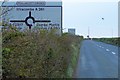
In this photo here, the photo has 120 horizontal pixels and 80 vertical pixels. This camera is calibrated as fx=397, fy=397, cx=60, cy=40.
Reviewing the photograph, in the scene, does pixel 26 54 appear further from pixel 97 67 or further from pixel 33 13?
pixel 97 67

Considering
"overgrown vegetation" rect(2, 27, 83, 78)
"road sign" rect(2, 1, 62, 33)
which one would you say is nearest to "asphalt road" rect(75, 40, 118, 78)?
"overgrown vegetation" rect(2, 27, 83, 78)

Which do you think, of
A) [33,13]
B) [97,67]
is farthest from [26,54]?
[97,67]

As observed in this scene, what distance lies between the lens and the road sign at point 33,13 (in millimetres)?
8359

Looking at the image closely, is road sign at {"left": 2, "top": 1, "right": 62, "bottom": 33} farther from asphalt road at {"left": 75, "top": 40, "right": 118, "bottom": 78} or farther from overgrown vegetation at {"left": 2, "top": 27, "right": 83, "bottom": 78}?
asphalt road at {"left": 75, "top": 40, "right": 118, "bottom": 78}

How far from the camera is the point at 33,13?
8797mm

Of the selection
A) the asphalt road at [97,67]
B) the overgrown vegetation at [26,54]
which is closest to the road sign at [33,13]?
the overgrown vegetation at [26,54]

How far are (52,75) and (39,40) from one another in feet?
5.72

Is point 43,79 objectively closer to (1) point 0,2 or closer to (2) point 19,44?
(2) point 19,44

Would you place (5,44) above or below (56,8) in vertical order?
below

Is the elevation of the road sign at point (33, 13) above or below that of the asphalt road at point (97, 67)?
above

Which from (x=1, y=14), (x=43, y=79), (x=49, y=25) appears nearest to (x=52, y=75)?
(x=43, y=79)

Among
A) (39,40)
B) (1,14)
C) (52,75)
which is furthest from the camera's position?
(52,75)

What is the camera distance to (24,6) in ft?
27.7

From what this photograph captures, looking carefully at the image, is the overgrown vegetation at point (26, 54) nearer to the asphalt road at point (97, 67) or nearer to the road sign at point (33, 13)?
the road sign at point (33, 13)
